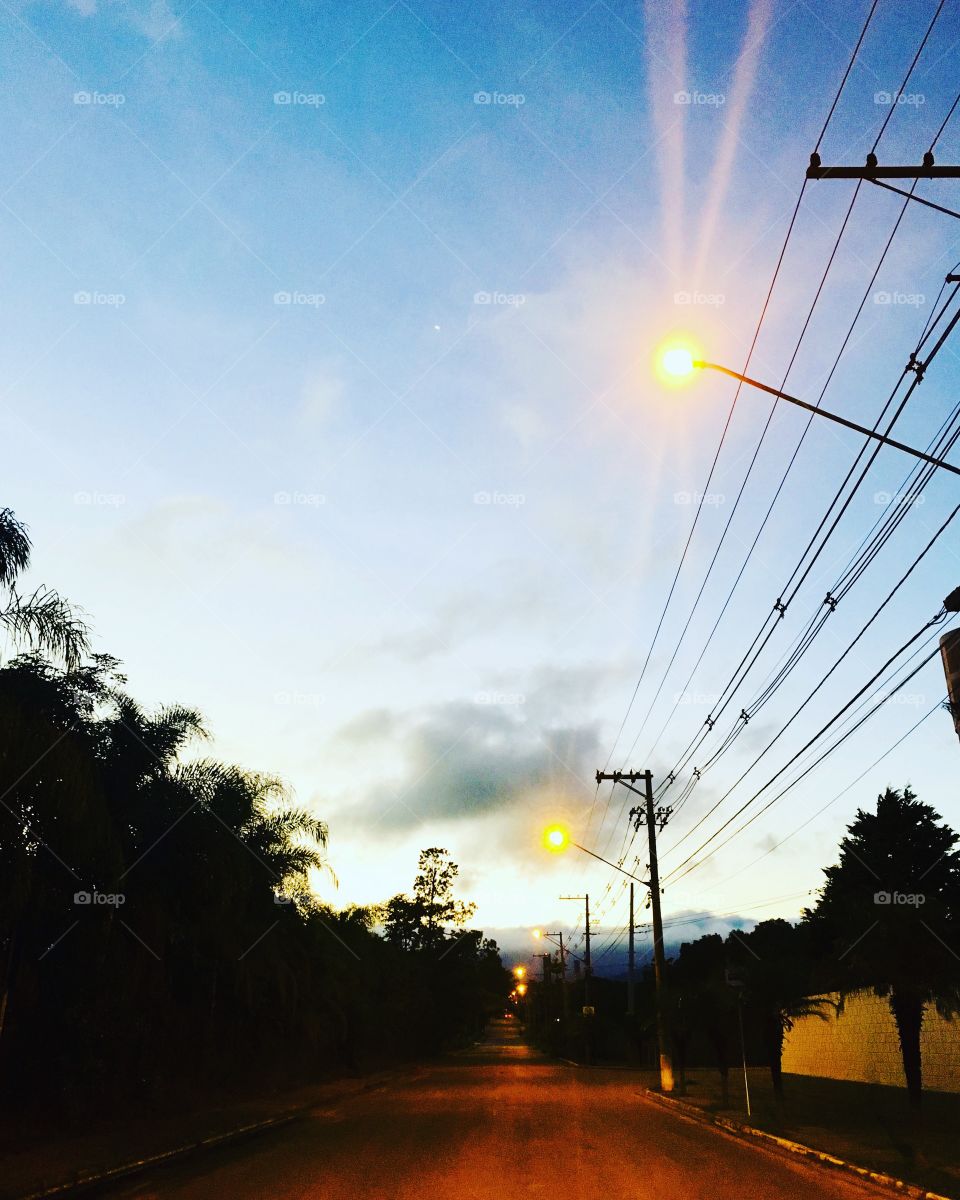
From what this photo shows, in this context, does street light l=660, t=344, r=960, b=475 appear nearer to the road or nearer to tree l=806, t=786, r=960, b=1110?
the road

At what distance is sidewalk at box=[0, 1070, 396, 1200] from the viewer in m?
13.0

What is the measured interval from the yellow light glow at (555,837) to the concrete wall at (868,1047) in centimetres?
979

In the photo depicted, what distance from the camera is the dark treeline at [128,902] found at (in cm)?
1583

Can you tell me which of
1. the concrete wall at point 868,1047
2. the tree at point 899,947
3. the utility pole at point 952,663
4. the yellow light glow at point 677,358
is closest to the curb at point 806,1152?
the tree at point 899,947

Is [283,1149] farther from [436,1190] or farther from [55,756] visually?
[55,756]

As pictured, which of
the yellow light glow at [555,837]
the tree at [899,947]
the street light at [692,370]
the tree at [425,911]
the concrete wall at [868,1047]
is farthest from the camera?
the tree at [425,911]

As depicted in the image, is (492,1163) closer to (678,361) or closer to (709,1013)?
(678,361)

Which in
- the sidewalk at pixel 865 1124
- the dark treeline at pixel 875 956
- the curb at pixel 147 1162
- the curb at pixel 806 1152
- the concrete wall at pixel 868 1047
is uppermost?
the dark treeline at pixel 875 956

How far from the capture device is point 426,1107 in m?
26.8

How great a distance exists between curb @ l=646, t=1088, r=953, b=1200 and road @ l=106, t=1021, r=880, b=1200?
0.97ft

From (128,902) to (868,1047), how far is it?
26.6 metres

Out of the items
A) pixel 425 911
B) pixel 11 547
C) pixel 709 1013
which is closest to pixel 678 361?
pixel 11 547

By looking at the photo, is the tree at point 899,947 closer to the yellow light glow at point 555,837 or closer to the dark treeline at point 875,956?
the dark treeline at point 875,956

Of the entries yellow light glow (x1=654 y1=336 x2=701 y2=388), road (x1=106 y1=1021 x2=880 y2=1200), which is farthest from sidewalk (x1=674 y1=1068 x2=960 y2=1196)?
yellow light glow (x1=654 y1=336 x2=701 y2=388)
